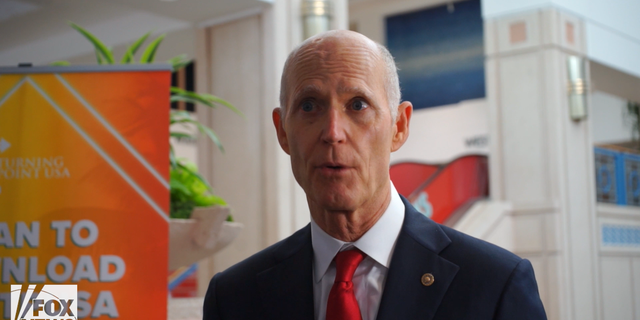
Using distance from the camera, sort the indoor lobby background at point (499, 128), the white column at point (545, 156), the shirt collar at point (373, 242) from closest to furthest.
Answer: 1. the shirt collar at point (373, 242)
2. the indoor lobby background at point (499, 128)
3. the white column at point (545, 156)

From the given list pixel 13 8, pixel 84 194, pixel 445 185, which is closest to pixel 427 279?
pixel 84 194

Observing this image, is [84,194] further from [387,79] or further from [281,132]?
[387,79]

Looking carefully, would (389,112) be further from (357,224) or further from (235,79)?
(235,79)

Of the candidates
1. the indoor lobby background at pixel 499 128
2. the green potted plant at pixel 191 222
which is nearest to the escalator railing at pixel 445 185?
the indoor lobby background at pixel 499 128

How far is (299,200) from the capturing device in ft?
16.5

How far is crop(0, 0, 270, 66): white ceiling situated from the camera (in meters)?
6.75

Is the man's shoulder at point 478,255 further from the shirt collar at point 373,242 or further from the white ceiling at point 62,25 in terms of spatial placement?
the white ceiling at point 62,25

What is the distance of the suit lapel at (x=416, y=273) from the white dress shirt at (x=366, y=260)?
25mm

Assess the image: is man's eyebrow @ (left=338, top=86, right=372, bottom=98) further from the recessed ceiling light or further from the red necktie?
the recessed ceiling light

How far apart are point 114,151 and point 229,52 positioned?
299cm

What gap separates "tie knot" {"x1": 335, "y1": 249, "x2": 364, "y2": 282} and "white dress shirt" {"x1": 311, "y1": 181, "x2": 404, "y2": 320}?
1 cm

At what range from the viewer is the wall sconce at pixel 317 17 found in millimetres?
4996

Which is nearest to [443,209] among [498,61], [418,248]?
[498,61]

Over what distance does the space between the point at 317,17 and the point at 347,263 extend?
3902 millimetres
